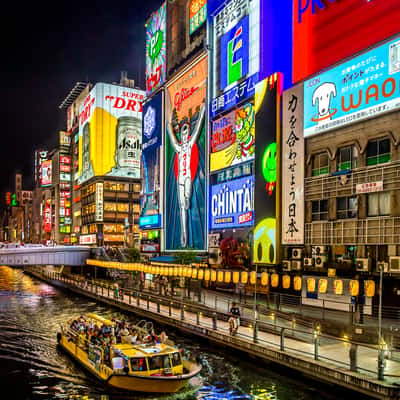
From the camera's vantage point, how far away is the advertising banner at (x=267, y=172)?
49.5m

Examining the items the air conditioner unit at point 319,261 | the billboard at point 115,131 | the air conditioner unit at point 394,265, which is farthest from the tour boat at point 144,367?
the billboard at point 115,131

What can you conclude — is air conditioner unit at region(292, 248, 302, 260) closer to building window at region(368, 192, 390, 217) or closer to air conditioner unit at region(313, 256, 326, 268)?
air conditioner unit at region(313, 256, 326, 268)

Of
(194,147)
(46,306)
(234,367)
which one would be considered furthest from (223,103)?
(234,367)

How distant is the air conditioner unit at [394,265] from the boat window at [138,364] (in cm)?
1944

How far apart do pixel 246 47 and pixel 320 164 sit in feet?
80.0

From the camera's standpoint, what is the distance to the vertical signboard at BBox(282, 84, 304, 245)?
45594 millimetres

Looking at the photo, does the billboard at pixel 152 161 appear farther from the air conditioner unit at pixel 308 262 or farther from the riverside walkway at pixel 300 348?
the air conditioner unit at pixel 308 262

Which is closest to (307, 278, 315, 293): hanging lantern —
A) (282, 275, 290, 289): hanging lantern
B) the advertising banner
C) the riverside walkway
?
(282, 275, 290, 289): hanging lantern

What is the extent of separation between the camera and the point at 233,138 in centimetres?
6216

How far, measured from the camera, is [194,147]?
247 feet

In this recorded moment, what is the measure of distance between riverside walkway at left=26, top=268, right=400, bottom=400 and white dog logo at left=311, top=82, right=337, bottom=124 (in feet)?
61.1

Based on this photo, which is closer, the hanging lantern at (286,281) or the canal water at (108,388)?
the canal water at (108,388)

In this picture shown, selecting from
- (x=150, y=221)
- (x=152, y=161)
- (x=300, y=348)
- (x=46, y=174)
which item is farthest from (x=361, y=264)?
(x=46, y=174)

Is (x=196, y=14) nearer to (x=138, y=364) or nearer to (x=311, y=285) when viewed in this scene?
(x=311, y=285)
